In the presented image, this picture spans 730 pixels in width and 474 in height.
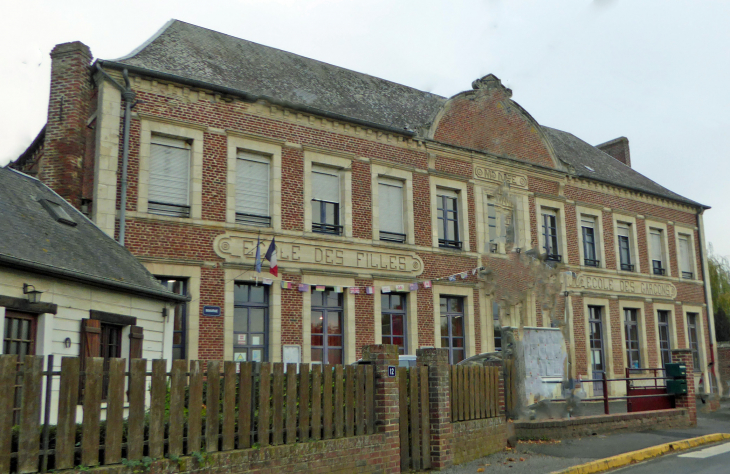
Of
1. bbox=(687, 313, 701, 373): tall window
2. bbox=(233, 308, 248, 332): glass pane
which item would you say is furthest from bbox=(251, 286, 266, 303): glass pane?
bbox=(687, 313, 701, 373): tall window

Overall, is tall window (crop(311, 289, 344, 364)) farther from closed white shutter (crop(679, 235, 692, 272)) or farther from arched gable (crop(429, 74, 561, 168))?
closed white shutter (crop(679, 235, 692, 272))

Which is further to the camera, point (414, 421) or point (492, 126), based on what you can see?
point (492, 126)

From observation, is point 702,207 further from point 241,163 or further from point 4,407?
point 4,407

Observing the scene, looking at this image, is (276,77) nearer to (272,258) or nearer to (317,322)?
(272,258)

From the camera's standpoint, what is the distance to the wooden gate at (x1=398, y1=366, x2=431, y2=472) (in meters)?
8.88

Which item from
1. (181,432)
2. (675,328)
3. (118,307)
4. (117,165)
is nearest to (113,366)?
(181,432)

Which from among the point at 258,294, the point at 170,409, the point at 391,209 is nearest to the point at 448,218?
the point at 391,209

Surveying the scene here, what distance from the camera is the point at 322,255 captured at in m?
16.1

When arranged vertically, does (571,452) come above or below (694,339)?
below

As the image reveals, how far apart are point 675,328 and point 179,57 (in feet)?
63.3

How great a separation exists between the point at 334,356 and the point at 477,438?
21.8ft

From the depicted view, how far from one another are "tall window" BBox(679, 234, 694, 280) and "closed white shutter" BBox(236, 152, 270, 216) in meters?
17.5

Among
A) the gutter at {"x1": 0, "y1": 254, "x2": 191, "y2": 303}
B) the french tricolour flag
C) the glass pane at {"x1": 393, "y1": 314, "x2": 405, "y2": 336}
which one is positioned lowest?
the glass pane at {"x1": 393, "y1": 314, "x2": 405, "y2": 336}

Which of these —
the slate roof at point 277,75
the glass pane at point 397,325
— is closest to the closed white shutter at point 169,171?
the slate roof at point 277,75
